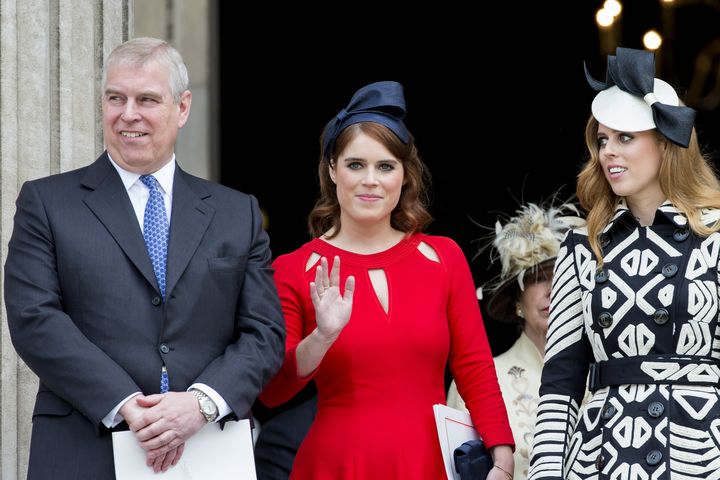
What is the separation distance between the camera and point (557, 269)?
148 inches

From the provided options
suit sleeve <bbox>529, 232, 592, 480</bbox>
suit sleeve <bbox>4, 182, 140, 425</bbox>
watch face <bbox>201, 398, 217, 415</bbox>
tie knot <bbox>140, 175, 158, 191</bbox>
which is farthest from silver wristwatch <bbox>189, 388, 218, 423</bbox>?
suit sleeve <bbox>529, 232, 592, 480</bbox>

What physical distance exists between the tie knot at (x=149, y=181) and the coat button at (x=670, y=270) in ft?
4.40

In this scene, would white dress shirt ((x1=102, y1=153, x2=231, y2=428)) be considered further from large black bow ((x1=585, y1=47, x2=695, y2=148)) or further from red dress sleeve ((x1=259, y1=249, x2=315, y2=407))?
large black bow ((x1=585, y1=47, x2=695, y2=148))

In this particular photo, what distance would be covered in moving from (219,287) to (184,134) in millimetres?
4181

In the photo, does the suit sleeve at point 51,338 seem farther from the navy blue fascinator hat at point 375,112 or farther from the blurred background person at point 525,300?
the blurred background person at point 525,300

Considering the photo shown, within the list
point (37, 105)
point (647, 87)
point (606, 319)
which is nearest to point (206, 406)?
point (606, 319)

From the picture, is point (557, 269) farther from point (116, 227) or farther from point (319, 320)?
point (116, 227)

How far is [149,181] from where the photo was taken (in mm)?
3576

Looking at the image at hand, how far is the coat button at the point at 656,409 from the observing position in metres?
3.40

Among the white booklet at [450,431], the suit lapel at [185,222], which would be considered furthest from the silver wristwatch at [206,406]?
the white booklet at [450,431]

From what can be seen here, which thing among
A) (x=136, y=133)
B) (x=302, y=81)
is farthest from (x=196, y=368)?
(x=302, y=81)

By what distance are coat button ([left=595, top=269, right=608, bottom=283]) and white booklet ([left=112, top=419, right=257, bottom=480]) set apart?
99 cm

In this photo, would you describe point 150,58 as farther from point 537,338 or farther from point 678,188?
point 537,338

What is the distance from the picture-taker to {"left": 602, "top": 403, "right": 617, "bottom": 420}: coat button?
3.47 m
